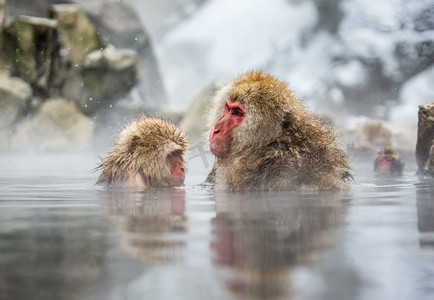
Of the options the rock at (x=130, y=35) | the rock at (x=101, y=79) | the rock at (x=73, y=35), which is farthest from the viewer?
the rock at (x=130, y=35)

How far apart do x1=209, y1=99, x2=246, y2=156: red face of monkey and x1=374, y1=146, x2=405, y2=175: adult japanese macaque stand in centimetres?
292

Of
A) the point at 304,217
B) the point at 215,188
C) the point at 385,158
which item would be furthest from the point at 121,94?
the point at 304,217

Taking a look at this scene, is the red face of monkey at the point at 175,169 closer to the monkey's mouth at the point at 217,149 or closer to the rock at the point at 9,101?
the monkey's mouth at the point at 217,149

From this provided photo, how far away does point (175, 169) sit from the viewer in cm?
326

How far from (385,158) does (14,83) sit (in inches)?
433

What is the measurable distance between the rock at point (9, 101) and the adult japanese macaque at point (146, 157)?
1076 centimetres

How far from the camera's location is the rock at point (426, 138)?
13.9 ft

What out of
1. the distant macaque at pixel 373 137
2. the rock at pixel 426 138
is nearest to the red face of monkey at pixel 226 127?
→ the rock at pixel 426 138

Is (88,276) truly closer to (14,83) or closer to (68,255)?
(68,255)

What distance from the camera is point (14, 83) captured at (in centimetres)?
1367

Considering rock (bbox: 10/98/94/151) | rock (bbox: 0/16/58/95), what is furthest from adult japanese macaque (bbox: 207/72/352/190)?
rock (bbox: 0/16/58/95)

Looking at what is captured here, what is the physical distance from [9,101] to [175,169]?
11.2 metres

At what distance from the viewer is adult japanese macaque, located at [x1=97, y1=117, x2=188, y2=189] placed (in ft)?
10.3

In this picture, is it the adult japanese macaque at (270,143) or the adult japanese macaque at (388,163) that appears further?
the adult japanese macaque at (388,163)
